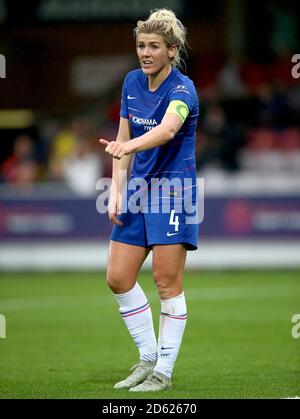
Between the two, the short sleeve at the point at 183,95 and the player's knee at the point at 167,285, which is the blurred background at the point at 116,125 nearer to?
the player's knee at the point at 167,285

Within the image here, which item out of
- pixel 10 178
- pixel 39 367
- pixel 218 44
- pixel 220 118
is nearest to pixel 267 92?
pixel 220 118

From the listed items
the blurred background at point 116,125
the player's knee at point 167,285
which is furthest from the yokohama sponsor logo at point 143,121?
the blurred background at point 116,125

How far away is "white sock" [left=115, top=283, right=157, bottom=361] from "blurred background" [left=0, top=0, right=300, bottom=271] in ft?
30.1

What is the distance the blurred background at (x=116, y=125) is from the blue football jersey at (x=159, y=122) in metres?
9.33

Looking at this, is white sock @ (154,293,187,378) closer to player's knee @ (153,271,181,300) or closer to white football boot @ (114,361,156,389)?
player's knee @ (153,271,181,300)

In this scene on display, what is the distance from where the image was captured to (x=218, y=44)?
72.0 feet

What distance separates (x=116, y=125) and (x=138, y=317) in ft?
42.1

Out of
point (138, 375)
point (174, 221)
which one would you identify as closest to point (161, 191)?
point (174, 221)

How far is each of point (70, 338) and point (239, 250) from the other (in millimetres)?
7111

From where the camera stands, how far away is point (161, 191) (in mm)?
6984

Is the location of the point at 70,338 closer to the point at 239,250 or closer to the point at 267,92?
the point at 239,250

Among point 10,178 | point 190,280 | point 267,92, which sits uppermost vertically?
point 267,92

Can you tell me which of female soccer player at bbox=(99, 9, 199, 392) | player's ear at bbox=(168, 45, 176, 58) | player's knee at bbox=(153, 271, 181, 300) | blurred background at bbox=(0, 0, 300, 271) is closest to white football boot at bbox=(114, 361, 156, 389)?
female soccer player at bbox=(99, 9, 199, 392)

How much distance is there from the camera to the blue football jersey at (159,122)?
22.7 feet
